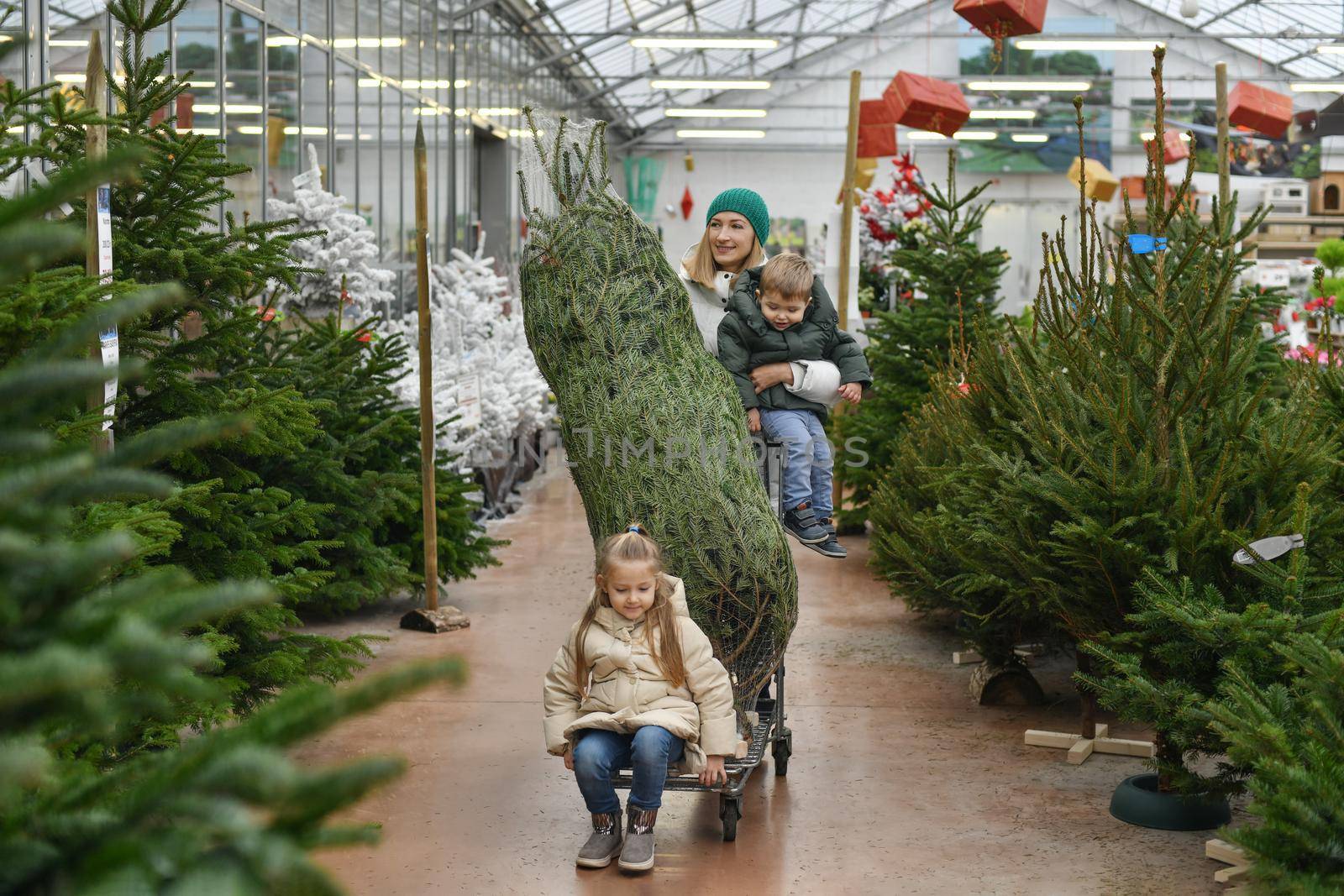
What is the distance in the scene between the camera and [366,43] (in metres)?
12.8

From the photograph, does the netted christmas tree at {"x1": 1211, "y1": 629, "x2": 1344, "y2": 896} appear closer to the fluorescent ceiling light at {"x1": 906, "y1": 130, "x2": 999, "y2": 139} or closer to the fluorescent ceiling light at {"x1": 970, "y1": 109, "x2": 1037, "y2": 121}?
the fluorescent ceiling light at {"x1": 970, "y1": 109, "x2": 1037, "y2": 121}

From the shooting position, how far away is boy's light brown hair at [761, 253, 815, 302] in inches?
180

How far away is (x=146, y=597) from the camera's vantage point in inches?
43.8

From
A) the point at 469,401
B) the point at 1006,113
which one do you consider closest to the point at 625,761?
the point at 469,401

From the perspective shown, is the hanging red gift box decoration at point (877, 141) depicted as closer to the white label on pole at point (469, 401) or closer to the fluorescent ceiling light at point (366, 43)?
the fluorescent ceiling light at point (366, 43)

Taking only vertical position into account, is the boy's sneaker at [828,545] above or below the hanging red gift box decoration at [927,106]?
below

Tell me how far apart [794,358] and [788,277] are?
1.09ft

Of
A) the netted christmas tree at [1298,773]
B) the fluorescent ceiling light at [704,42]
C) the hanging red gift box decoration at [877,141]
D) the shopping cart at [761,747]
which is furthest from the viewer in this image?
the fluorescent ceiling light at [704,42]

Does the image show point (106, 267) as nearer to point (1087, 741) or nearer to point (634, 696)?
point (634, 696)

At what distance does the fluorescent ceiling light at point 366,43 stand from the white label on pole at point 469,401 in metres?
4.30

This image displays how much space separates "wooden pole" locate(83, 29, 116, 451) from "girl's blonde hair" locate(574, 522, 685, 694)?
1289mm

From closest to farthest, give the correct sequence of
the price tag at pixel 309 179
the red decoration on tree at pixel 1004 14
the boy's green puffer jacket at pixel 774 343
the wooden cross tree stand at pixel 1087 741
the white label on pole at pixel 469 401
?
1. the boy's green puffer jacket at pixel 774 343
2. the wooden cross tree stand at pixel 1087 741
3. the red decoration on tree at pixel 1004 14
4. the price tag at pixel 309 179
5. the white label on pole at pixel 469 401

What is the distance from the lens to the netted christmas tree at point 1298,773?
2.66 meters

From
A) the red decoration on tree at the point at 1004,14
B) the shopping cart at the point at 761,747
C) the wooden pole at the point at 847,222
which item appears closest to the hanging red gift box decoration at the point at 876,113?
the wooden pole at the point at 847,222
